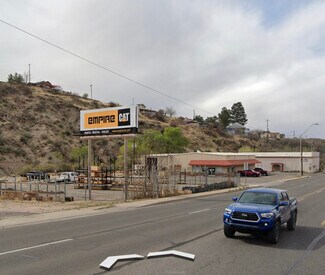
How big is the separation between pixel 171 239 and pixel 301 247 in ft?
11.8

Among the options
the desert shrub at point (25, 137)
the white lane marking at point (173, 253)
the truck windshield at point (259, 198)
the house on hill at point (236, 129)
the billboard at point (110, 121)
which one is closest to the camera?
the white lane marking at point (173, 253)

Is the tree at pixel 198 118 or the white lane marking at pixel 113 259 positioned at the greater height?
the tree at pixel 198 118

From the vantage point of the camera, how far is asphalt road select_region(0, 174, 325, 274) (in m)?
8.83

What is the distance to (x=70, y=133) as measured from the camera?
9806cm

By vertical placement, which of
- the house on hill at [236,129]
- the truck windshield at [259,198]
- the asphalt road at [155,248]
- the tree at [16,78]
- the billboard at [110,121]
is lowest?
the asphalt road at [155,248]

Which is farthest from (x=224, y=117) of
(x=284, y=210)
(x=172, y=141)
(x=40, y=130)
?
(x=284, y=210)

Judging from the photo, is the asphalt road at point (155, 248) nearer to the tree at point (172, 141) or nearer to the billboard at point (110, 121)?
the billboard at point (110, 121)

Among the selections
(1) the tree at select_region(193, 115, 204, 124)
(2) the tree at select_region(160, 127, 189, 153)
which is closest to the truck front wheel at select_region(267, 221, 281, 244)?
(2) the tree at select_region(160, 127, 189, 153)

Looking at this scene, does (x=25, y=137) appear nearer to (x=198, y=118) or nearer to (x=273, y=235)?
(x=273, y=235)

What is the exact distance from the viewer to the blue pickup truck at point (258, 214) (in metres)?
11.5

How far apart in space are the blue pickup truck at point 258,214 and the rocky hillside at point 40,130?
63.9 meters

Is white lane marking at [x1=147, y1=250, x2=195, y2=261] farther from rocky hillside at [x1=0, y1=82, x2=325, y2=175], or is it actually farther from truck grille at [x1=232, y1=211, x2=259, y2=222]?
rocky hillside at [x1=0, y1=82, x2=325, y2=175]

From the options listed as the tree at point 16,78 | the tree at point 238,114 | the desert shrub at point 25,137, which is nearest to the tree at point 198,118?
the tree at point 238,114

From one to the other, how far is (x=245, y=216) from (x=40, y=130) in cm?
8607
